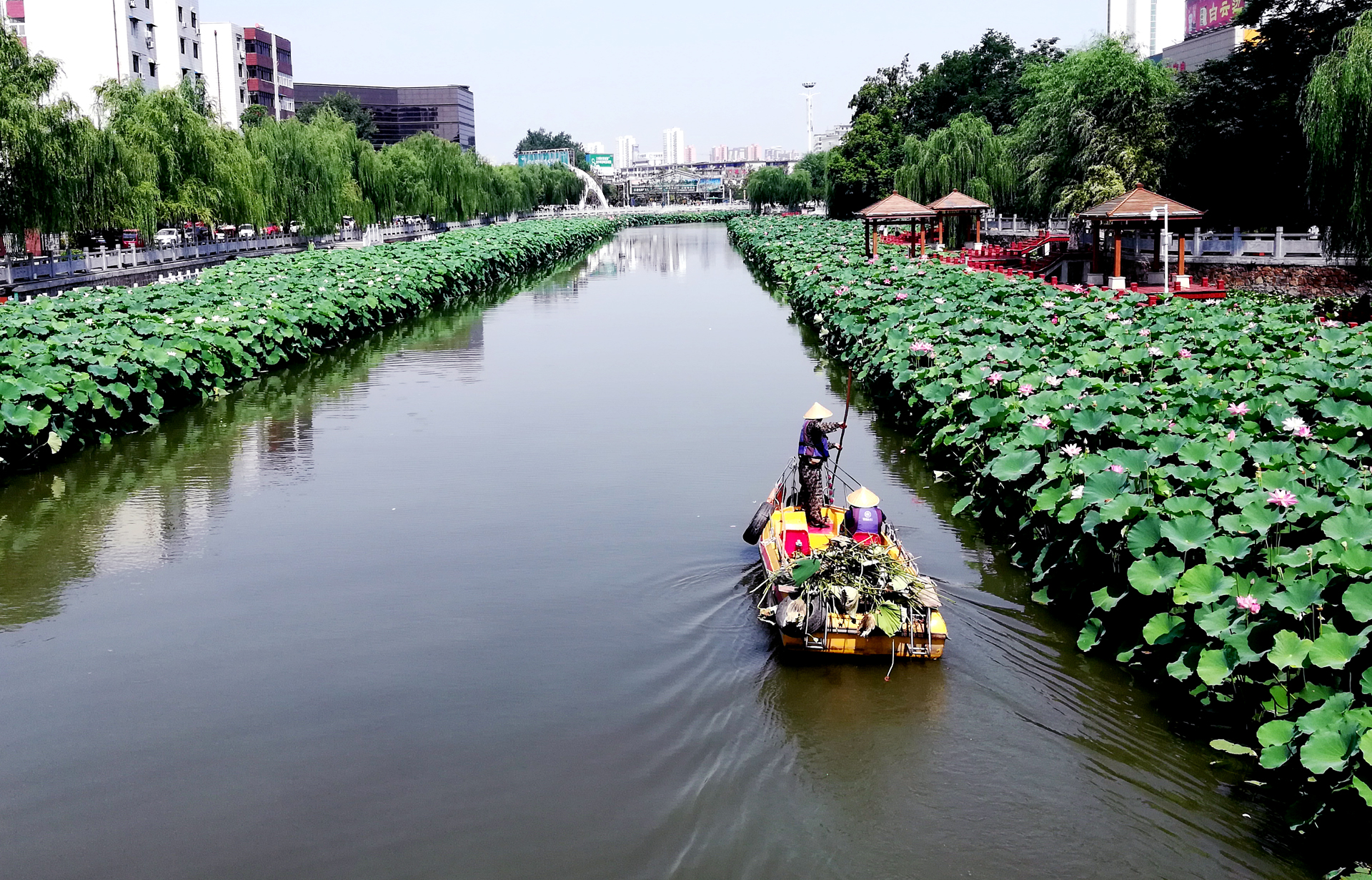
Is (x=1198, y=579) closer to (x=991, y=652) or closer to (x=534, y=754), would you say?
(x=991, y=652)

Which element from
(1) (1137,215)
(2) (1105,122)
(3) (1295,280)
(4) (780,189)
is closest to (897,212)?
(2) (1105,122)

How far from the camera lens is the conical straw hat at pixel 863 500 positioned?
7500 millimetres

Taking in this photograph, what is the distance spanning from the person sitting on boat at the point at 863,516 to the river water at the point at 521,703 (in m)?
0.80

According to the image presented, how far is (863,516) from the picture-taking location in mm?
7574

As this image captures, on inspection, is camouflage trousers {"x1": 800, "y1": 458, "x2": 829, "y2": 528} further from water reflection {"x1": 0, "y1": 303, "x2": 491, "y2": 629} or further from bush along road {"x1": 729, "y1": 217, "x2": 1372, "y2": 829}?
water reflection {"x1": 0, "y1": 303, "x2": 491, "y2": 629}

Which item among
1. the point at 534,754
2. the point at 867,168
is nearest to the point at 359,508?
the point at 534,754

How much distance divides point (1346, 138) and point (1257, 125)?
321 inches

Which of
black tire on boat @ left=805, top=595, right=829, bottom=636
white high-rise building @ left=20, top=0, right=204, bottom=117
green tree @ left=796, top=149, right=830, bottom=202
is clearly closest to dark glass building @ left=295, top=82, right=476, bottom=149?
green tree @ left=796, top=149, right=830, bottom=202

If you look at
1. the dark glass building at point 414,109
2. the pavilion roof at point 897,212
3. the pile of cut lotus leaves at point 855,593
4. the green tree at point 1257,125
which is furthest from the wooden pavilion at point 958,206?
the dark glass building at point 414,109

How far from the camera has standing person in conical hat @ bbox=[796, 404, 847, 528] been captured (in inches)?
320

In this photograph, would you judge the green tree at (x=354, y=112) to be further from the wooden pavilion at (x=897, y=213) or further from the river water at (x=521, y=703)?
the river water at (x=521, y=703)

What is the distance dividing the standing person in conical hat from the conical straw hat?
0.48 metres

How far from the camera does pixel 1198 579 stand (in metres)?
5.83

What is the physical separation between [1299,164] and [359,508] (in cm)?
2095
